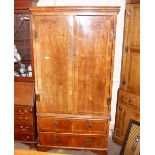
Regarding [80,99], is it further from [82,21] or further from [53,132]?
[82,21]

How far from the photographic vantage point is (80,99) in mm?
2637

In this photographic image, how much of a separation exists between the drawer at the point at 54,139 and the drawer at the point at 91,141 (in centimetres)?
14

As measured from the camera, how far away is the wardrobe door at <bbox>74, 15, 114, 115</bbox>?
7.68ft

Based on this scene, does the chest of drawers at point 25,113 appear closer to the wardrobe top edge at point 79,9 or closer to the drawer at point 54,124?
the drawer at point 54,124

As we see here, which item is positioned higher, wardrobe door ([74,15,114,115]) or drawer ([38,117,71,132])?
wardrobe door ([74,15,114,115])

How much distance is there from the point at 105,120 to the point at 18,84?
1.46 m

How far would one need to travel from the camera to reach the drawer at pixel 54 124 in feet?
8.98

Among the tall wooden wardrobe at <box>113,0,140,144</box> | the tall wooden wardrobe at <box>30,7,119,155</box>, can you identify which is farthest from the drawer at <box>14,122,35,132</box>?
the tall wooden wardrobe at <box>113,0,140,144</box>

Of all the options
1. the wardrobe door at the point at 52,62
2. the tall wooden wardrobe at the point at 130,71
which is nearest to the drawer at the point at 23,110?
the wardrobe door at the point at 52,62

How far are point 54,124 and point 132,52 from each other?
1541 mm

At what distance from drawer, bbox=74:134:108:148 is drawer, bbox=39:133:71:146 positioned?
0.14 metres

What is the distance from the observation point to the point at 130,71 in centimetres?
274

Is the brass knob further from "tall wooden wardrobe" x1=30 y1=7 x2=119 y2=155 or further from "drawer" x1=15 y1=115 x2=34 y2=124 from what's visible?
"drawer" x1=15 y1=115 x2=34 y2=124
